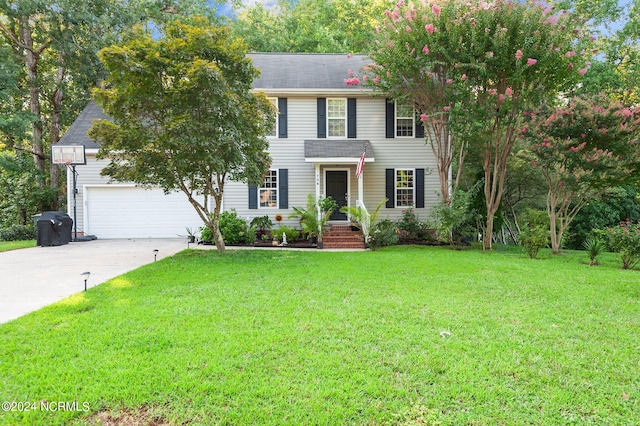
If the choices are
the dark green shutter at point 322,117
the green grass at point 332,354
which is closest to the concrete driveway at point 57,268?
the green grass at point 332,354

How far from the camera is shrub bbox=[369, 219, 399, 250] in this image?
33.9ft

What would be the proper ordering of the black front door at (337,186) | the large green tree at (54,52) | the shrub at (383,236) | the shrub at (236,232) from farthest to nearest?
the large green tree at (54,52), the black front door at (337,186), the shrub at (236,232), the shrub at (383,236)

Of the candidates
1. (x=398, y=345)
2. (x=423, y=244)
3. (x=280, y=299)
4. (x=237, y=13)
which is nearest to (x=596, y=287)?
(x=398, y=345)

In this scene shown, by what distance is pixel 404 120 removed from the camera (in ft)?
41.8

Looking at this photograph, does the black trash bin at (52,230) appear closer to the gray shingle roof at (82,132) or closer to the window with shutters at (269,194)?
the gray shingle roof at (82,132)

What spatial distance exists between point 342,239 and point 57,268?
7160 millimetres

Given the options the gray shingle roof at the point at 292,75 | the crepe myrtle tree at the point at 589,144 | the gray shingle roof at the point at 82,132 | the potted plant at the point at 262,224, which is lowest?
the potted plant at the point at 262,224

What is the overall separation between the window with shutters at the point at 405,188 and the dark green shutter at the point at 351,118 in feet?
6.99

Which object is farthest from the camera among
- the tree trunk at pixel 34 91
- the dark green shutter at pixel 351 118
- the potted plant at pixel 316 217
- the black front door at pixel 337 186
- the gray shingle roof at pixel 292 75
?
the tree trunk at pixel 34 91

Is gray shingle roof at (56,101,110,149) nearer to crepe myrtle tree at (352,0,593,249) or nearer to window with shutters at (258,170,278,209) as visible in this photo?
window with shutters at (258,170,278,209)

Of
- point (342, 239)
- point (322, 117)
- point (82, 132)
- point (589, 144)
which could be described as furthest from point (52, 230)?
point (589, 144)

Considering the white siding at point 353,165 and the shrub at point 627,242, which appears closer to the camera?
the shrub at point 627,242

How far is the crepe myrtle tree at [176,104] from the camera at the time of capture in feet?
22.9

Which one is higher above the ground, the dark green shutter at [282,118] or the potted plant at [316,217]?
the dark green shutter at [282,118]
